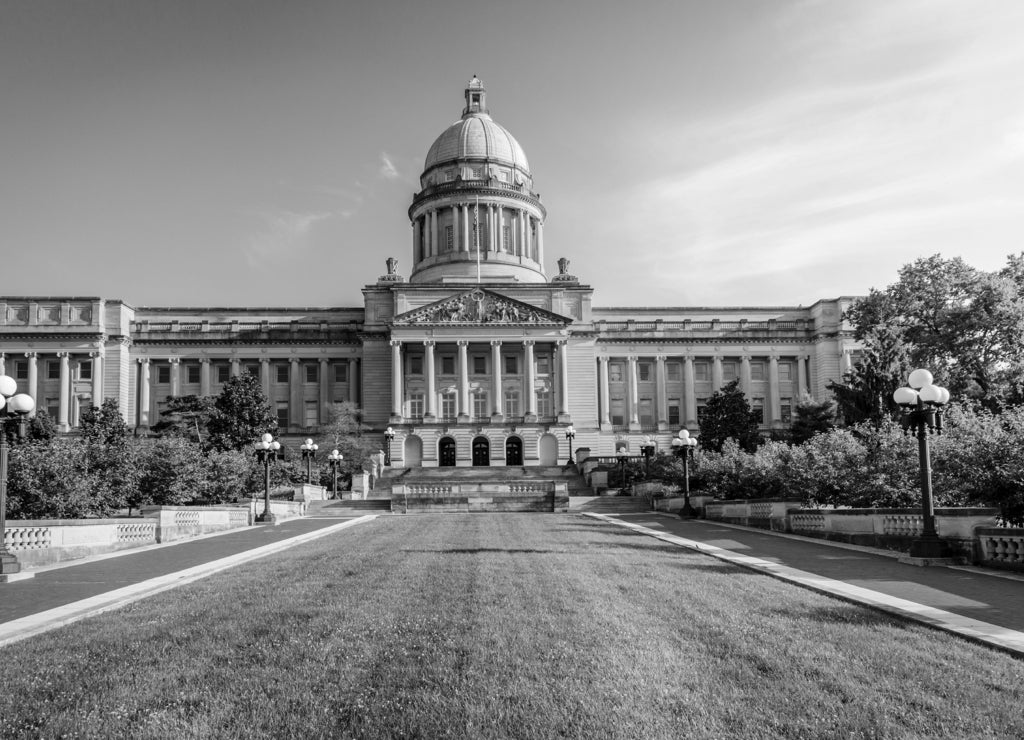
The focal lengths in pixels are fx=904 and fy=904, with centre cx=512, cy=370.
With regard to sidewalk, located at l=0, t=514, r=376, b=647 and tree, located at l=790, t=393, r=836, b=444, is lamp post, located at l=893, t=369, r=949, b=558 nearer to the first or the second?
sidewalk, located at l=0, t=514, r=376, b=647

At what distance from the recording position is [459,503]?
4856 centimetres

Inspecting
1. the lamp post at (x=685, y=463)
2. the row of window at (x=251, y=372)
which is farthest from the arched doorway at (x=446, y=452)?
the lamp post at (x=685, y=463)

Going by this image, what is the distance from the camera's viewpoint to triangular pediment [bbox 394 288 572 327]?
80.2 metres

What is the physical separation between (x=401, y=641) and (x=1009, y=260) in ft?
168

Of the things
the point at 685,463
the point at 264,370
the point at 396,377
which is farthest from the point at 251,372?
the point at 685,463

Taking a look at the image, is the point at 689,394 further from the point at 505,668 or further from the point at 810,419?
the point at 505,668

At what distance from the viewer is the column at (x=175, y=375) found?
285 ft

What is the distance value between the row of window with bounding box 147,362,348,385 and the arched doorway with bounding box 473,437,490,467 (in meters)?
16.8

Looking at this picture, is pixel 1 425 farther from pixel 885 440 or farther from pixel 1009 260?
pixel 1009 260

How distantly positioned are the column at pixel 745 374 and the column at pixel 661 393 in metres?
7.68

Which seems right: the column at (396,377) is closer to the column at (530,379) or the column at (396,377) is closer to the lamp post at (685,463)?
the column at (530,379)

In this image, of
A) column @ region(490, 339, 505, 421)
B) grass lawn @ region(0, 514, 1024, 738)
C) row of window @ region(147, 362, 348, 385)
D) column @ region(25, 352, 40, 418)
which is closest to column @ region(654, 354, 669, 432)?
column @ region(490, 339, 505, 421)

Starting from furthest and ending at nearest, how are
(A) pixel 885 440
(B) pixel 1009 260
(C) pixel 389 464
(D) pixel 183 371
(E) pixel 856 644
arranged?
(D) pixel 183 371, (C) pixel 389 464, (B) pixel 1009 260, (A) pixel 885 440, (E) pixel 856 644

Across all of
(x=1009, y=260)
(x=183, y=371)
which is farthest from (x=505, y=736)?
(x=183, y=371)
